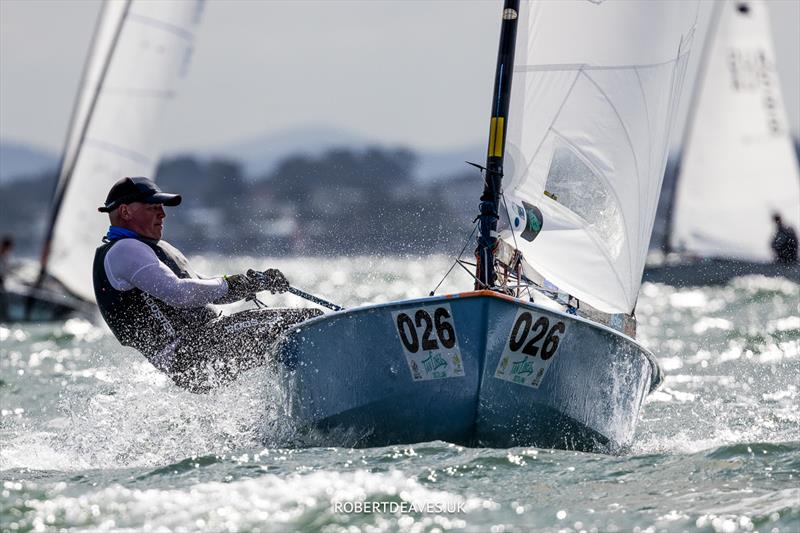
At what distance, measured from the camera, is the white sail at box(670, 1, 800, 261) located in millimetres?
24344

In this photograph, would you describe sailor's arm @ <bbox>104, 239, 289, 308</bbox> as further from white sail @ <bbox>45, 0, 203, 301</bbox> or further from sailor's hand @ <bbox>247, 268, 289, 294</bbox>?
white sail @ <bbox>45, 0, 203, 301</bbox>

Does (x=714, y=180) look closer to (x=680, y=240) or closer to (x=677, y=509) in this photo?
(x=680, y=240)

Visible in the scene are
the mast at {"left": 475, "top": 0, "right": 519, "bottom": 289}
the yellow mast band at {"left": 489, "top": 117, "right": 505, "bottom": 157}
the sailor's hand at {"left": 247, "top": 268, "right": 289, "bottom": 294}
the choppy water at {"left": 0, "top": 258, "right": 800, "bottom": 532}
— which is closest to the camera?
the choppy water at {"left": 0, "top": 258, "right": 800, "bottom": 532}

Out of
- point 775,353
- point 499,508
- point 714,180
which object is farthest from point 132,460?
point 714,180

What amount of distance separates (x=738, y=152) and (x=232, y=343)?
20.0 meters

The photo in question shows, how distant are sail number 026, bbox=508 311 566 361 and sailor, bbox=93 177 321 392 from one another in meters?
1.03

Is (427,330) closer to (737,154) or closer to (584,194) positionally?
(584,194)

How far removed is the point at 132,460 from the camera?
590 cm

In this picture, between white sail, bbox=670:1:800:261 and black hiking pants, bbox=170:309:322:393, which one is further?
white sail, bbox=670:1:800:261

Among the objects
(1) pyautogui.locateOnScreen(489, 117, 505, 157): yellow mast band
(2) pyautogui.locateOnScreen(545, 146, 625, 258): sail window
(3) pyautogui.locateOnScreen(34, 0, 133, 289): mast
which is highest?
(1) pyautogui.locateOnScreen(489, 117, 505, 157): yellow mast band

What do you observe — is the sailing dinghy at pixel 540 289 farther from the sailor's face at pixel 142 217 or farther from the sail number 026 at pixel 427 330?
the sailor's face at pixel 142 217

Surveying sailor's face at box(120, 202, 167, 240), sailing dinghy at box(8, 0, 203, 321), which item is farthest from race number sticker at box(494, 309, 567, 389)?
sailing dinghy at box(8, 0, 203, 321)

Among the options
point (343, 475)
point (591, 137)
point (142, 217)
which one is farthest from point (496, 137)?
point (343, 475)

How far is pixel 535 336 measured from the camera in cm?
555
